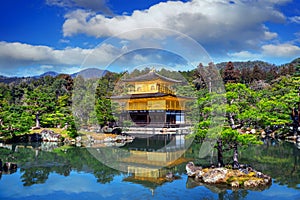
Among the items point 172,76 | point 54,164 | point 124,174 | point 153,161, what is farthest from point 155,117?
point 124,174

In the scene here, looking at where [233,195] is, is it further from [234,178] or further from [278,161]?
[278,161]

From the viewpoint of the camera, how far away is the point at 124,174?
10336 millimetres

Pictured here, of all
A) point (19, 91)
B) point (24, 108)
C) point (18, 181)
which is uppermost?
point (19, 91)

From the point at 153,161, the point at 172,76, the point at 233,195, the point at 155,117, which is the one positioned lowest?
the point at 233,195

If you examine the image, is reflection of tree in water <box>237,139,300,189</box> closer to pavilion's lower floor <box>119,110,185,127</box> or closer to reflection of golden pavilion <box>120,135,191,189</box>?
reflection of golden pavilion <box>120,135,191,189</box>

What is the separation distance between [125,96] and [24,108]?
9.25 metres

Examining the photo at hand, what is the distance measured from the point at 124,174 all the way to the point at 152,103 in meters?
15.6

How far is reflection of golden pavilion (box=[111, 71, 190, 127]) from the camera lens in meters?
25.1

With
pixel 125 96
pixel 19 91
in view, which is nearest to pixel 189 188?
pixel 125 96

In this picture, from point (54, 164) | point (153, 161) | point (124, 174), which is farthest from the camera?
point (153, 161)

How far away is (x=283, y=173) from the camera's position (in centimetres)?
1009

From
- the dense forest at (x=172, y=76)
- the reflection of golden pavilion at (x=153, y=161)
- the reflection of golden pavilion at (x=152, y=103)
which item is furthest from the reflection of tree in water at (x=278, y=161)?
the reflection of golden pavilion at (x=152, y=103)

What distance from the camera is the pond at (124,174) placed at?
7879mm

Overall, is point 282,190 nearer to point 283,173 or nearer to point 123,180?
point 283,173
